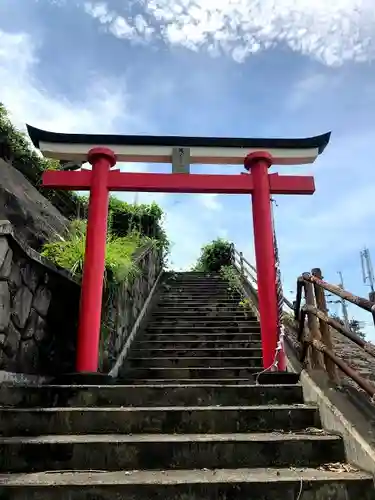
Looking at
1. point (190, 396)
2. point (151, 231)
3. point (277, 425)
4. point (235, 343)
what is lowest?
point (277, 425)

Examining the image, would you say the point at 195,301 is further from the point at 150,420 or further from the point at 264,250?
the point at 150,420

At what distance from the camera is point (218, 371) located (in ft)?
17.6

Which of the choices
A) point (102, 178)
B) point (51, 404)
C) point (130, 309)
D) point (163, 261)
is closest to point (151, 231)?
point (163, 261)

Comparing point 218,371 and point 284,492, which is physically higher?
point 218,371

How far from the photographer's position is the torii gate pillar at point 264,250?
183 inches

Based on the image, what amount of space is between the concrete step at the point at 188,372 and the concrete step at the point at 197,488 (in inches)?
121

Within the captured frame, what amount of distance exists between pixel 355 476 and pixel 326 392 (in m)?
0.81

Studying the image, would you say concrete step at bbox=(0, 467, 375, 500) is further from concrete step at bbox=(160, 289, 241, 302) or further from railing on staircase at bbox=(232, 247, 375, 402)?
concrete step at bbox=(160, 289, 241, 302)

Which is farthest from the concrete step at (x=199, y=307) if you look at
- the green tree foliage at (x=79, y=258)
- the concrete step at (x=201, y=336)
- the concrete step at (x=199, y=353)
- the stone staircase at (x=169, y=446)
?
the stone staircase at (x=169, y=446)

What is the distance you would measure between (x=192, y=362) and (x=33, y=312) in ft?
9.01

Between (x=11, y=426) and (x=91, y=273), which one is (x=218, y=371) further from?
(x=11, y=426)

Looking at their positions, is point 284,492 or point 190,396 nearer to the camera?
point 284,492

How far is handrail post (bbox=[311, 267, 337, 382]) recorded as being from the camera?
126 inches

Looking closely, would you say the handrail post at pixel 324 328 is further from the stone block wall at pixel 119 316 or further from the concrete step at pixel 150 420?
the stone block wall at pixel 119 316
